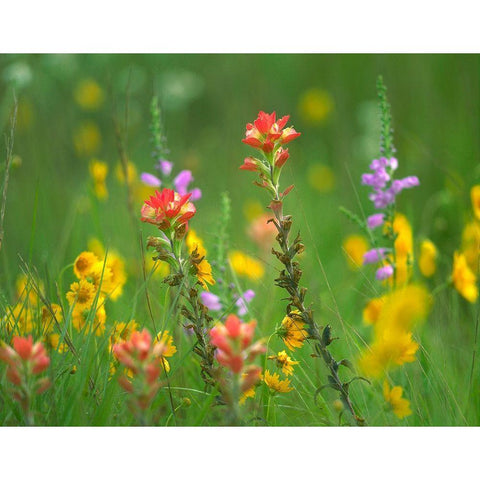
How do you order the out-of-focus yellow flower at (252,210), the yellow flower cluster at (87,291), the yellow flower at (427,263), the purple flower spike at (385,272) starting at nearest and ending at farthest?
the yellow flower cluster at (87,291) → the purple flower spike at (385,272) → the yellow flower at (427,263) → the out-of-focus yellow flower at (252,210)

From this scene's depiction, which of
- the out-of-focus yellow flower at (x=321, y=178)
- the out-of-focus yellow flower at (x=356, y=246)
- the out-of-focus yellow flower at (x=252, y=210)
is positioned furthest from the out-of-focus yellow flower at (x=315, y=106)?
the out-of-focus yellow flower at (x=356, y=246)

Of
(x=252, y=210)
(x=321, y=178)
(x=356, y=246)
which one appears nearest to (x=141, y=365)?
(x=356, y=246)

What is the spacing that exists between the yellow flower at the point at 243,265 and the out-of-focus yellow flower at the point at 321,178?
2.60 feet

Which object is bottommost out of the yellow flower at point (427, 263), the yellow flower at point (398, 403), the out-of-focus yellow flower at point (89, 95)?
the yellow flower at point (398, 403)

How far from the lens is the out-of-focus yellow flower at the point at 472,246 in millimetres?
1677

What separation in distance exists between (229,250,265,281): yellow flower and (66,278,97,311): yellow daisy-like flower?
1.63 ft

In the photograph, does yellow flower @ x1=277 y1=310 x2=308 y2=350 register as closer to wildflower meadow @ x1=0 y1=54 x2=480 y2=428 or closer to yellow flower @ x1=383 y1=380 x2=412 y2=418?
wildflower meadow @ x1=0 y1=54 x2=480 y2=428

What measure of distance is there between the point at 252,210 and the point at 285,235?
1.54 m

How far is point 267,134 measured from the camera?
1.18 metres

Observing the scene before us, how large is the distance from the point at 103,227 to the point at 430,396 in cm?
135

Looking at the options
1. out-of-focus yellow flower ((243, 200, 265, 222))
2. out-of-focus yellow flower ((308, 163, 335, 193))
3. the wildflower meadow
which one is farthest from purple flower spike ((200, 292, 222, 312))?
out-of-focus yellow flower ((308, 163, 335, 193))

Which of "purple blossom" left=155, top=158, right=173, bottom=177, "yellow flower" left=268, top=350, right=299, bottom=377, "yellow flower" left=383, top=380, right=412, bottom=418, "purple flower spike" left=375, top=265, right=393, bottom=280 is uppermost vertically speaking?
"purple blossom" left=155, top=158, right=173, bottom=177

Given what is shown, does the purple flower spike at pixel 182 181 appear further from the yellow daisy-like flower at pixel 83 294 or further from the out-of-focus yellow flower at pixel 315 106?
the out-of-focus yellow flower at pixel 315 106

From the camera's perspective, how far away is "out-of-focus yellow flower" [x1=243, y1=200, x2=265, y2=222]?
2.65m
